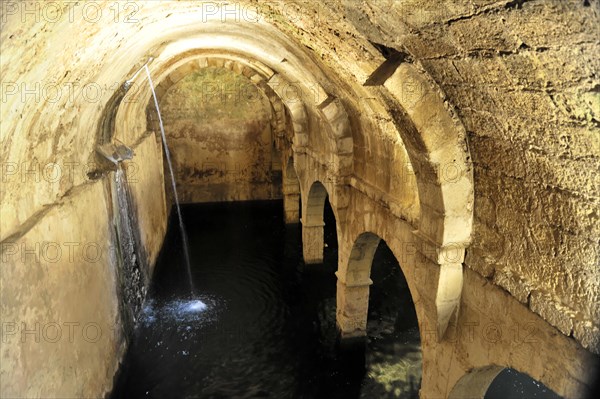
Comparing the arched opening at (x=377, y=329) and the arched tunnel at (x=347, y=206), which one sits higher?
the arched tunnel at (x=347, y=206)

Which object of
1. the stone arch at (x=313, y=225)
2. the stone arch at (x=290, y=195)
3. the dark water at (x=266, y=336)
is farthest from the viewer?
the stone arch at (x=290, y=195)

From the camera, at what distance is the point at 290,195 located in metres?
12.8

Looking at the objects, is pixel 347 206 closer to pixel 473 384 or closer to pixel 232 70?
pixel 473 384

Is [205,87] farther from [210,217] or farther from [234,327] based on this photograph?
[234,327]

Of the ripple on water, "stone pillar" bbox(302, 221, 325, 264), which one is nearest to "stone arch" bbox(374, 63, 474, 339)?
the ripple on water

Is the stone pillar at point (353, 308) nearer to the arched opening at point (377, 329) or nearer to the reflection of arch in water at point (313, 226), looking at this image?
the arched opening at point (377, 329)

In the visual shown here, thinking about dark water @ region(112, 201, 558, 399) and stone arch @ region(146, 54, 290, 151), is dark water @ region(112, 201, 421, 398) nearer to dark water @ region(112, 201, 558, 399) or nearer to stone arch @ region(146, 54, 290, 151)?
dark water @ region(112, 201, 558, 399)

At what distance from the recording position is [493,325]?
3.47 meters

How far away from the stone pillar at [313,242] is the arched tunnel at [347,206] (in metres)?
0.99

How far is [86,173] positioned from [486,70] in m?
4.72

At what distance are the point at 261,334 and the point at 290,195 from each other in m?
5.67

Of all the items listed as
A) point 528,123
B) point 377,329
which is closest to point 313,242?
point 377,329

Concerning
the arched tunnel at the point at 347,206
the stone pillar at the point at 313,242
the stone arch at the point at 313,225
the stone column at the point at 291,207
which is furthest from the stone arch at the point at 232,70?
the stone pillar at the point at 313,242

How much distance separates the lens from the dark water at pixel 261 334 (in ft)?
21.1
